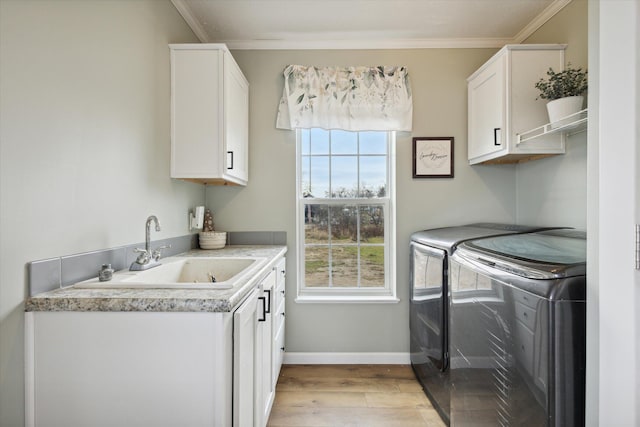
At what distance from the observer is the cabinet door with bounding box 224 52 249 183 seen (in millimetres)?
2158

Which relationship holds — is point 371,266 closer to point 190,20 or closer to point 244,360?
point 244,360

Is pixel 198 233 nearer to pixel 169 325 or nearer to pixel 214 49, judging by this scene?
pixel 214 49

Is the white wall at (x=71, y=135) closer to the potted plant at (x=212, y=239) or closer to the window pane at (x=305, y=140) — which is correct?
the potted plant at (x=212, y=239)

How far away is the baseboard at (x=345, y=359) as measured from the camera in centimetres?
271

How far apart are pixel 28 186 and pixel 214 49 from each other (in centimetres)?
145

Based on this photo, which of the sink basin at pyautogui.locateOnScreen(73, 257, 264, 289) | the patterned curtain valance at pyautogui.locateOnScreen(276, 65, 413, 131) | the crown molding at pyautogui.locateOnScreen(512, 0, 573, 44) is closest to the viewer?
the sink basin at pyautogui.locateOnScreen(73, 257, 264, 289)

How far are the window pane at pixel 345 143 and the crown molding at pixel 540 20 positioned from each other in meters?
1.49

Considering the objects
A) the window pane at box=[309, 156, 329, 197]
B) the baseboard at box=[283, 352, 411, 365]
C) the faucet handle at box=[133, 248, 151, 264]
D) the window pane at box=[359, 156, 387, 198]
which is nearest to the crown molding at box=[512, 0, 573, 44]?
the window pane at box=[359, 156, 387, 198]

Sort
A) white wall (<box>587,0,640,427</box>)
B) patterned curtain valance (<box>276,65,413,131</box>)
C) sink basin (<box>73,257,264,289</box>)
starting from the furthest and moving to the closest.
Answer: patterned curtain valance (<box>276,65,413,131</box>) < sink basin (<box>73,257,264,289</box>) < white wall (<box>587,0,640,427</box>)

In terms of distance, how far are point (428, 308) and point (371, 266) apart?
733mm

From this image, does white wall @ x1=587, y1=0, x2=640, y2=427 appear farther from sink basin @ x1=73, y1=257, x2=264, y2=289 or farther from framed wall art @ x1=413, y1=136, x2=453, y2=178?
framed wall art @ x1=413, y1=136, x2=453, y2=178

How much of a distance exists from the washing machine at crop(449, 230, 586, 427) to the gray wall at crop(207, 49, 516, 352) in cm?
96

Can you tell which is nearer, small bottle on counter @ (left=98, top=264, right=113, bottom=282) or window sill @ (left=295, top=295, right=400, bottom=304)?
small bottle on counter @ (left=98, top=264, right=113, bottom=282)

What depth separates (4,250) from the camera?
39.2 inches
